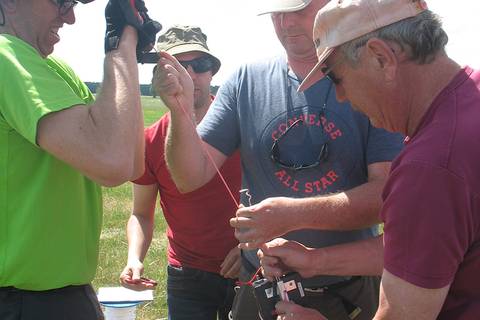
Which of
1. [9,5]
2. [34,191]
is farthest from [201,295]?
[9,5]

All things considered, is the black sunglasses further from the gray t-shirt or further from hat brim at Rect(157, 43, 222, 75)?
hat brim at Rect(157, 43, 222, 75)

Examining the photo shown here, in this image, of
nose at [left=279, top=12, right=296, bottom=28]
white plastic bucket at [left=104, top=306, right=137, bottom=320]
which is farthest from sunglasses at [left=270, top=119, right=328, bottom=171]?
white plastic bucket at [left=104, top=306, right=137, bottom=320]

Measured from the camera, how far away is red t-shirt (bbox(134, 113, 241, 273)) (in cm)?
387

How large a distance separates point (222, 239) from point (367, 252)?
1489 mm

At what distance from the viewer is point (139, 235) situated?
409cm

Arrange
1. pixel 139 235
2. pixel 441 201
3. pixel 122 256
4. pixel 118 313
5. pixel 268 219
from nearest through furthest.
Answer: pixel 441 201 → pixel 268 219 → pixel 139 235 → pixel 118 313 → pixel 122 256

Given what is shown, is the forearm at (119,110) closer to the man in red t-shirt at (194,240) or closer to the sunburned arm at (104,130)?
the sunburned arm at (104,130)

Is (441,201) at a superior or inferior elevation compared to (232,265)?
superior

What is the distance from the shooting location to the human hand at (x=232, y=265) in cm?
361

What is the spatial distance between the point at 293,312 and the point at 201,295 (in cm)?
163

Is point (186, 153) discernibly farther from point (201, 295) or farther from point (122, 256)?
point (122, 256)

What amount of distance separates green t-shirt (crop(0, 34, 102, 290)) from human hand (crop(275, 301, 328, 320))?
80 cm

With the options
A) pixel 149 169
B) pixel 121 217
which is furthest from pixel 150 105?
pixel 149 169

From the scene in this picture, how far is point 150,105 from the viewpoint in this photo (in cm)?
6194
